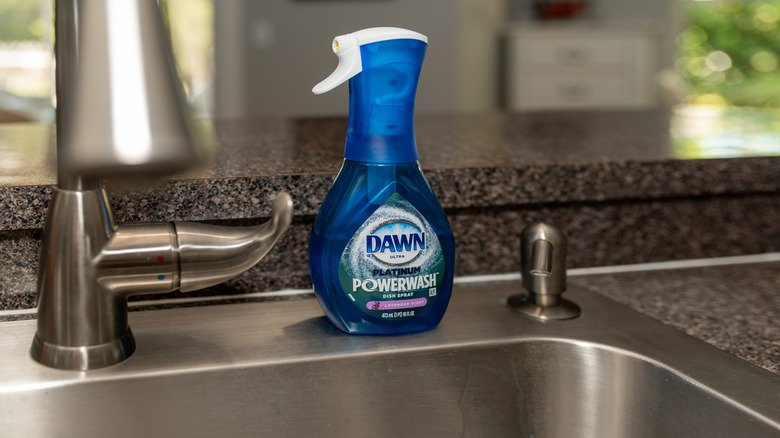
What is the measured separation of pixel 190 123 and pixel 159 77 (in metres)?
0.02

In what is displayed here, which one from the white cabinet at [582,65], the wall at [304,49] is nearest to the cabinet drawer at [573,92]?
the white cabinet at [582,65]

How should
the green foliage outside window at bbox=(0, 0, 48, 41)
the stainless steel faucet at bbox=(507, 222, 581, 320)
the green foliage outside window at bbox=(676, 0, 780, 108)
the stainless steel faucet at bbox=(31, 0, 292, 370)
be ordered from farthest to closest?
the green foliage outside window at bbox=(676, 0, 780, 108) → the green foliage outside window at bbox=(0, 0, 48, 41) → the stainless steel faucet at bbox=(507, 222, 581, 320) → the stainless steel faucet at bbox=(31, 0, 292, 370)

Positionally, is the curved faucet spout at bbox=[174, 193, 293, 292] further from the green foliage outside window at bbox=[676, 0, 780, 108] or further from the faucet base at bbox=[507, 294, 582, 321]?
the green foliage outside window at bbox=[676, 0, 780, 108]

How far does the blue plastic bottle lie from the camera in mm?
442

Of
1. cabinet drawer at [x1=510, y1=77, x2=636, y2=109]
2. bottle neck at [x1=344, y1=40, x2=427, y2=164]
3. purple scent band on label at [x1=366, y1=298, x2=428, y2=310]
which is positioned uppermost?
cabinet drawer at [x1=510, y1=77, x2=636, y2=109]

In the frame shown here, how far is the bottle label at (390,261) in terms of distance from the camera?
1.52 ft

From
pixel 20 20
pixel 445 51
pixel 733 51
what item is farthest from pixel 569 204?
pixel 733 51

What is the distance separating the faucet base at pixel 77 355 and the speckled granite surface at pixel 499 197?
0.11 metres

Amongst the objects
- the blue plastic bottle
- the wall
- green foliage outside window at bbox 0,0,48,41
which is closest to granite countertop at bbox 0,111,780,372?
the blue plastic bottle

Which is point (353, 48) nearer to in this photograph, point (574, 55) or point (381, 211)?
point (381, 211)

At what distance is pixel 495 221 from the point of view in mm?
648

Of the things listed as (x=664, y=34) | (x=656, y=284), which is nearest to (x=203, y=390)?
(x=656, y=284)

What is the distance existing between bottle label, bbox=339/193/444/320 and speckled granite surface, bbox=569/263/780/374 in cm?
23

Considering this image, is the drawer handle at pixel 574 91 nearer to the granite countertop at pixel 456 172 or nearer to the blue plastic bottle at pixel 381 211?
the granite countertop at pixel 456 172
